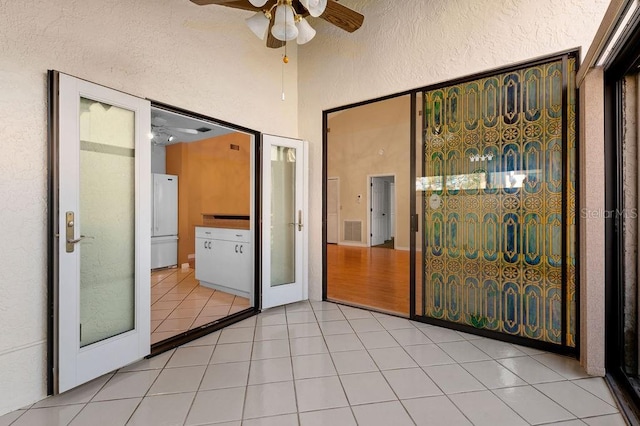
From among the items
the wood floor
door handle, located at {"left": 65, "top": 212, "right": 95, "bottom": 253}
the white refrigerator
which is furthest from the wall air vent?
door handle, located at {"left": 65, "top": 212, "right": 95, "bottom": 253}

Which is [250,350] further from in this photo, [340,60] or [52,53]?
[340,60]

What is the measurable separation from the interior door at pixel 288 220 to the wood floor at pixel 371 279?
1.96 feet

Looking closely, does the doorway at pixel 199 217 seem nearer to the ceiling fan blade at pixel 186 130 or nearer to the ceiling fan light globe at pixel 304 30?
the ceiling fan blade at pixel 186 130

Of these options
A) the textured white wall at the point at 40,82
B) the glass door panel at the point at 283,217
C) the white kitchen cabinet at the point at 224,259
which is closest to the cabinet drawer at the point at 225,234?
the white kitchen cabinet at the point at 224,259

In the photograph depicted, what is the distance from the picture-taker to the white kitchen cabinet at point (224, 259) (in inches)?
161

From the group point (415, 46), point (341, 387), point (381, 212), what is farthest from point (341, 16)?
point (381, 212)

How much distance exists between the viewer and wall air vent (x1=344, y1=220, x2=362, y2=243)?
9273mm

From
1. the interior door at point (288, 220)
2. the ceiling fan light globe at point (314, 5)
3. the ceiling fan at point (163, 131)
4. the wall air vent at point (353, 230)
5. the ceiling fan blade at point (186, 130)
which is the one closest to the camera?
the ceiling fan light globe at point (314, 5)

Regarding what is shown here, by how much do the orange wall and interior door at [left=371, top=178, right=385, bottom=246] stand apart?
4.39 metres

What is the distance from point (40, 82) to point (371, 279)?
4467mm

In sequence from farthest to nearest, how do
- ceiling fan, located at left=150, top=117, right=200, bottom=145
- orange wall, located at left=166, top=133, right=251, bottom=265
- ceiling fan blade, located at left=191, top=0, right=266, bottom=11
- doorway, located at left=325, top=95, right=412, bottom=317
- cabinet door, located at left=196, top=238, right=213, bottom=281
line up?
1. doorway, located at left=325, top=95, right=412, bottom=317
2. orange wall, located at left=166, top=133, right=251, bottom=265
3. ceiling fan, located at left=150, top=117, right=200, bottom=145
4. cabinet door, located at left=196, top=238, right=213, bottom=281
5. ceiling fan blade, located at left=191, top=0, right=266, bottom=11

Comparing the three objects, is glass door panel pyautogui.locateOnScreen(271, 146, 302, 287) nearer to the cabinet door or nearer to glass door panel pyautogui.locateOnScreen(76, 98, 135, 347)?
the cabinet door

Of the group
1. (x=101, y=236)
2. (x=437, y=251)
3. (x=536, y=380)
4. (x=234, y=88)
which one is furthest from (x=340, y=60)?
(x=536, y=380)

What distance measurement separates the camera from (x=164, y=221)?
6.03 m
